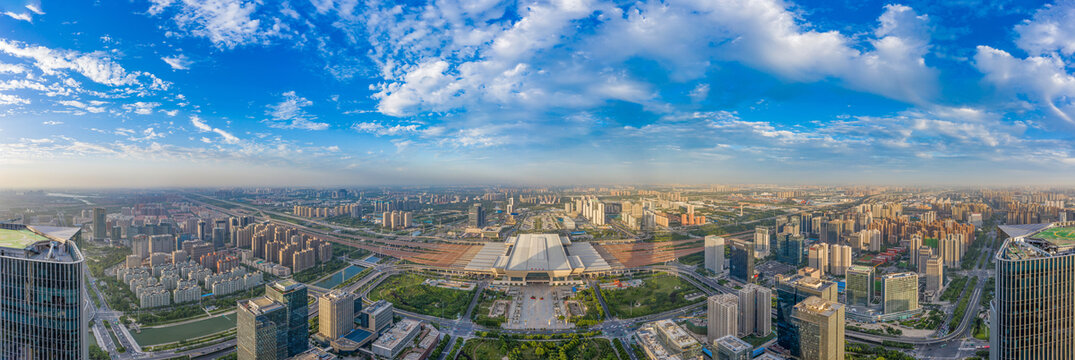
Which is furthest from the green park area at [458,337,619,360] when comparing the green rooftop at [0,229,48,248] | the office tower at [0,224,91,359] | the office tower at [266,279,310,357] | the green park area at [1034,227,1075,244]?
the green park area at [1034,227,1075,244]

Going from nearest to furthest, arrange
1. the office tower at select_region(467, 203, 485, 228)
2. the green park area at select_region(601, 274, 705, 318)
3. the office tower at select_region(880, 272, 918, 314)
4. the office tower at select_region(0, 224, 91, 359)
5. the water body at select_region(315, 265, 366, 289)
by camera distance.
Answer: the office tower at select_region(0, 224, 91, 359) < the green park area at select_region(601, 274, 705, 318) < the office tower at select_region(880, 272, 918, 314) < the water body at select_region(315, 265, 366, 289) < the office tower at select_region(467, 203, 485, 228)

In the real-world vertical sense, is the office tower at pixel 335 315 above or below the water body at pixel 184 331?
above

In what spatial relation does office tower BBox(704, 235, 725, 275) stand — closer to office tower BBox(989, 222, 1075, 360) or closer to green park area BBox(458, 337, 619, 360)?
green park area BBox(458, 337, 619, 360)

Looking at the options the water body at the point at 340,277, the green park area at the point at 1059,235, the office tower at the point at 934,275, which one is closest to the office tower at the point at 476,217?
the water body at the point at 340,277

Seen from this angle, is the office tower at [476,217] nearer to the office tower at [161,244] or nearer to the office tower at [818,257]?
the office tower at [161,244]

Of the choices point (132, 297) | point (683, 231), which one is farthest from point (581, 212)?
point (132, 297)

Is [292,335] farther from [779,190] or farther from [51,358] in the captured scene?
[779,190]
